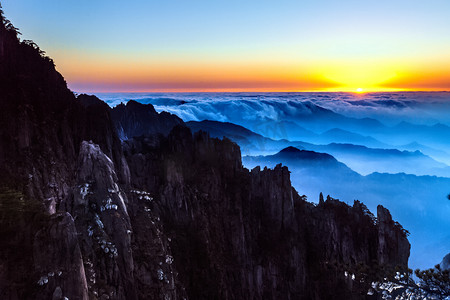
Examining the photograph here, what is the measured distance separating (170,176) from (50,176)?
995 inches

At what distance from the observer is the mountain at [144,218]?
23797 mm

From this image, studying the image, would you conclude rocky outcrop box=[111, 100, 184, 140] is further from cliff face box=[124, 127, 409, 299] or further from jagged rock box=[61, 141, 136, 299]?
jagged rock box=[61, 141, 136, 299]

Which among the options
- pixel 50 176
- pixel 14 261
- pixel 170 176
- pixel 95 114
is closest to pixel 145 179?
pixel 170 176

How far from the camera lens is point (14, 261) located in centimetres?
2175

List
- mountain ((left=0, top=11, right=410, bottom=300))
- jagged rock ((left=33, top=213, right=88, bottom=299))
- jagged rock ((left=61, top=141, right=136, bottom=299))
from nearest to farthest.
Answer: jagged rock ((left=33, top=213, right=88, bottom=299)) < mountain ((left=0, top=11, right=410, bottom=300)) < jagged rock ((left=61, top=141, right=136, bottom=299))

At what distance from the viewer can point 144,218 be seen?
41.9 meters

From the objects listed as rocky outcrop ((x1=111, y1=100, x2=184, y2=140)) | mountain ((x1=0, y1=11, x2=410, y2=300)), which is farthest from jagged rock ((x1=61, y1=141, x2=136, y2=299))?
rocky outcrop ((x1=111, y1=100, x2=184, y2=140))

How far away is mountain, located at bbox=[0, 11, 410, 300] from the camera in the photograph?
2380 cm

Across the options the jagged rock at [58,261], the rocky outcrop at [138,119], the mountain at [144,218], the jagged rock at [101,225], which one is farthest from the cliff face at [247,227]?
the rocky outcrop at [138,119]

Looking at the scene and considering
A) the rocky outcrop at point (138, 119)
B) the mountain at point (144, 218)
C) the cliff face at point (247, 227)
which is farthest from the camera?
the rocky outcrop at point (138, 119)

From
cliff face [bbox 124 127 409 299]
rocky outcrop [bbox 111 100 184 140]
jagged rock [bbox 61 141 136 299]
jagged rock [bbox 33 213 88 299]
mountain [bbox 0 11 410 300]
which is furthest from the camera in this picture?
rocky outcrop [bbox 111 100 184 140]

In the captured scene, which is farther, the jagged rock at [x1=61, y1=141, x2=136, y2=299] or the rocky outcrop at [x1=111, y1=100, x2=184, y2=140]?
the rocky outcrop at [x1=111, y1=100, x2=184, y2=140]

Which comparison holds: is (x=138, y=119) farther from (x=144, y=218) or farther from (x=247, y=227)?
(x=144, y=218)

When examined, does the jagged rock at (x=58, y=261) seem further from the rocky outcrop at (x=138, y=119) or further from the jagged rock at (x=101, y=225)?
the rocky outcrop at (x=138, y=119)
